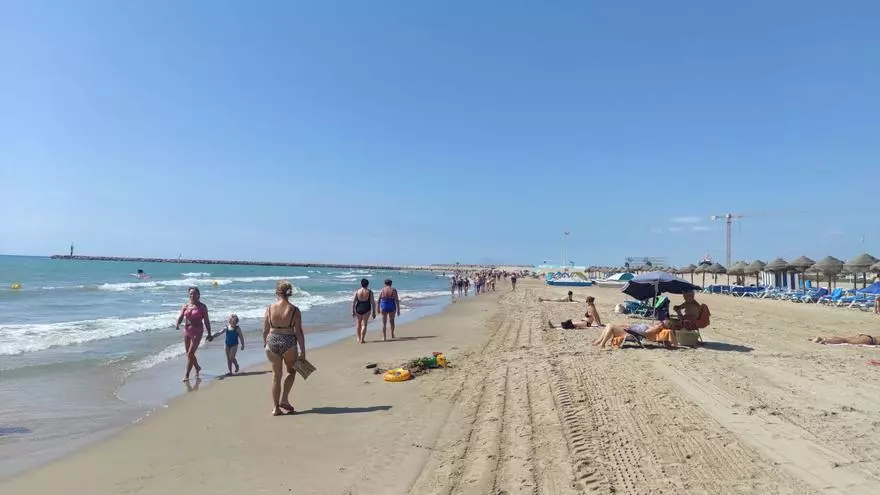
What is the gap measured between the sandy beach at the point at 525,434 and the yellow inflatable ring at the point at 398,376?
175 mm

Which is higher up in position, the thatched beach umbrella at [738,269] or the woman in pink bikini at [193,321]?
the thatched beach umbrella at [738,269]

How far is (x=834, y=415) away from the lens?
5352 mm

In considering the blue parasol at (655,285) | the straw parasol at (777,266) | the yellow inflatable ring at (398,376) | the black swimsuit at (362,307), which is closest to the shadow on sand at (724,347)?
the blue parasol at (655,285)

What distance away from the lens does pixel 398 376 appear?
26.1ft

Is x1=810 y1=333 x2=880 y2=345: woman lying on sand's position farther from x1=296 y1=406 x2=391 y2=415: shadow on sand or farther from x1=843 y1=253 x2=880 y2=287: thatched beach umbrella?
x1=843 y1=253 x2=880 y2=287: thatched beach umbrella

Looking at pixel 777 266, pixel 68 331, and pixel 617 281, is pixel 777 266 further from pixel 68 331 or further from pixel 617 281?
pixel 68 331

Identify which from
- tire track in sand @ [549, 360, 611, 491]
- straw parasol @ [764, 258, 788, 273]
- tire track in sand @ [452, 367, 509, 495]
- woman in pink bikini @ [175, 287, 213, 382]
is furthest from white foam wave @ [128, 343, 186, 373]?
straw parasol @ [764, 258, 788, 273]

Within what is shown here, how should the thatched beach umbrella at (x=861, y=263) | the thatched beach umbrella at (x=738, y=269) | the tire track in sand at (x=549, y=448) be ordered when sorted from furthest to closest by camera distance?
the thatched beach umbrella at (x=738, y=269), the thatched beach umbrella at (x=861, y=263), the tire track in sand at (x=549, y=448)

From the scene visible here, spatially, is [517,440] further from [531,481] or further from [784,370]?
[784,370]

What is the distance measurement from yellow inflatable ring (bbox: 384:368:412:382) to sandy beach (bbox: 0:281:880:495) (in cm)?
17

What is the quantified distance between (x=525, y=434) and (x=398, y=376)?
3173mm

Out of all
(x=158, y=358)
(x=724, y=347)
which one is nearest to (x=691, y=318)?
(x=724, y=347)

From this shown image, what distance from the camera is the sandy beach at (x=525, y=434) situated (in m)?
4.08

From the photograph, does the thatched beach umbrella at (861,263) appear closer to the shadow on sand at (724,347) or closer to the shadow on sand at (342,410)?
the shadow on sand at (724,347)
